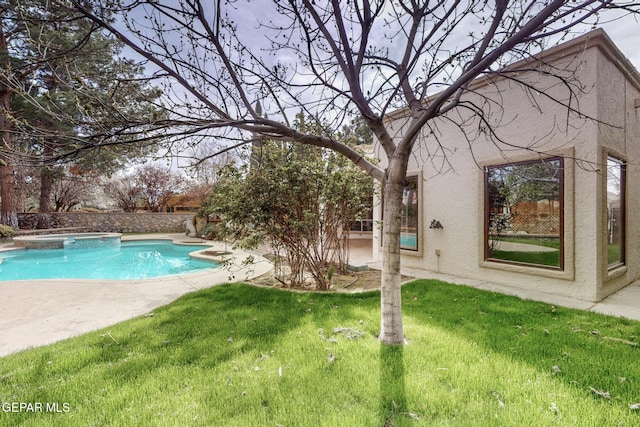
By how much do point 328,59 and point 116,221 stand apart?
22.5m

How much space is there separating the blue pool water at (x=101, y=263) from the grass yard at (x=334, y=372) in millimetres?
6221

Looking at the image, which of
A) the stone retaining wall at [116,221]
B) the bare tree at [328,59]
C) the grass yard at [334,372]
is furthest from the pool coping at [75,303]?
the stone retaining wall at [116,221]

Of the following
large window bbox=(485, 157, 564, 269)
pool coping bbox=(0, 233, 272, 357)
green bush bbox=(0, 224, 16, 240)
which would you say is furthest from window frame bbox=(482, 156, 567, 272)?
green bush bbox=(0, 224, 16, 240)

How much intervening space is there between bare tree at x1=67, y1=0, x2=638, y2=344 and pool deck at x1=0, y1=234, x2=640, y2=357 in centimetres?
302

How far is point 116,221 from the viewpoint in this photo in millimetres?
20547

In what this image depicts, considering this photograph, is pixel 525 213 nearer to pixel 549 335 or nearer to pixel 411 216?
pixel 411 216

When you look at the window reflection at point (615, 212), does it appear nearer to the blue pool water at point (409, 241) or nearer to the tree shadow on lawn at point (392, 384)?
the blue pool water at point (409, 241)

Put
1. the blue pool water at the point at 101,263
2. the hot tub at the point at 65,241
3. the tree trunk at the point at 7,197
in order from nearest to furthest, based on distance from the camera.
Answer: the blue pool water at the point at 101,263 < the hot tub at the point at 65,241 < the tree trunk at the point at 7,197

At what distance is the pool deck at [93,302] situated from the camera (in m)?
3.89

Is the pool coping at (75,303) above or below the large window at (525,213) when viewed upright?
below

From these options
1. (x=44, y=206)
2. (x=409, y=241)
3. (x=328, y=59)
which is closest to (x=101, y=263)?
(x=409, y=241)

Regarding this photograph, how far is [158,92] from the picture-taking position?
2666 millimetres

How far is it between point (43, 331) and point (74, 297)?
1581 millimetres

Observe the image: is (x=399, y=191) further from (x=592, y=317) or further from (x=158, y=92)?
(x=592, y=317)
